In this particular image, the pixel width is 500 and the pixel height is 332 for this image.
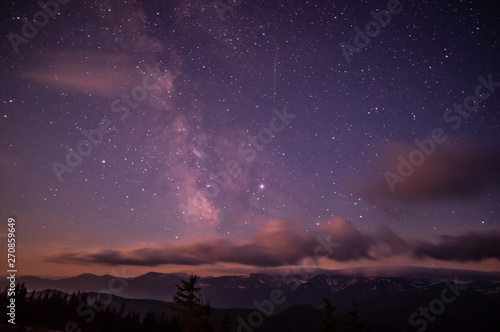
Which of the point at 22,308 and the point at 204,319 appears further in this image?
the point at 22,308

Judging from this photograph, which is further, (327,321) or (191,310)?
(327,321)

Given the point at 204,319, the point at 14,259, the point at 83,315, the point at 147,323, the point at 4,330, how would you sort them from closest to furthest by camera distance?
1. the point at 14,259
2. the point at 204,319
3. the point at 4,330
4. the point at 147,323
5. the point at 83,315

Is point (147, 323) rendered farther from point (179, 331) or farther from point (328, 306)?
point (328, 306)

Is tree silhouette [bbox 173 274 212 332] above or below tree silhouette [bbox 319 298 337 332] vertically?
above

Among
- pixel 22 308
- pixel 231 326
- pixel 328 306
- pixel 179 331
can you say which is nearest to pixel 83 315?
pixel 22 308

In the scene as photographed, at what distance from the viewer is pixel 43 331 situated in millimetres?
33312

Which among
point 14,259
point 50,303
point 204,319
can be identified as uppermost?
point 14,259

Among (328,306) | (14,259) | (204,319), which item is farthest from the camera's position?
(328,306)

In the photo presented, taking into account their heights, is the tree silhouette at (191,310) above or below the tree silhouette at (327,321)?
above

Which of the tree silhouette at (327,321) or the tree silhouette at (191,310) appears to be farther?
the tree silhouette at (327,321)

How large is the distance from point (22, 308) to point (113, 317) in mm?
25240

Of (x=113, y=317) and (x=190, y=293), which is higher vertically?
(x=190, y=293)

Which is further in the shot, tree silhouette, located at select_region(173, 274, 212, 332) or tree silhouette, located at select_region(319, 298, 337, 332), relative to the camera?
tree silhouette, located at select_region(319, 298, 337, 332)

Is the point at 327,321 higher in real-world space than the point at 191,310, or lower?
lower
